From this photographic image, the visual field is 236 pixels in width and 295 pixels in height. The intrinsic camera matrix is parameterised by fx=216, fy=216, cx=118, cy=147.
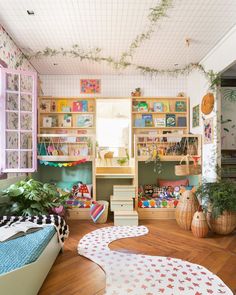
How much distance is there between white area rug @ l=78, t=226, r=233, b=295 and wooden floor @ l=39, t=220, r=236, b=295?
3.4 inches

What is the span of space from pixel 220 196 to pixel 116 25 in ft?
8.20

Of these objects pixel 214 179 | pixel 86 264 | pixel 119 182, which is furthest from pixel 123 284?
pixel 119 182

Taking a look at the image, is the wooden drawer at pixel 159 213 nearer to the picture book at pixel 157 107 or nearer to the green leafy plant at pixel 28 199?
the green leafy plant at pixel 28 199

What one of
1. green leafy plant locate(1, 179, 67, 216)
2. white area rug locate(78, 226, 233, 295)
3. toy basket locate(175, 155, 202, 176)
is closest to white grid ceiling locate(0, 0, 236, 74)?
toy basket locate(175, 155, 202, 176)

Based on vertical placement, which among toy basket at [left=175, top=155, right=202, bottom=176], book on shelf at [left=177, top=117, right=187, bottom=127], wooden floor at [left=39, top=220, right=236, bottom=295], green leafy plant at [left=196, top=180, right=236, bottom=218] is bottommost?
wooden floor at [left=39, top=220, right=236, bottom=295]

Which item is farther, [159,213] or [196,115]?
[196,115]

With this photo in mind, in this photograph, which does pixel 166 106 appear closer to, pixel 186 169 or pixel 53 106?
pixel 186 169

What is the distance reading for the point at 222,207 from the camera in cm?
276

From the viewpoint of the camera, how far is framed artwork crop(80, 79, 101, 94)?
4.20 metres

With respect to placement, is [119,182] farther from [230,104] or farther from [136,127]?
[230,104]

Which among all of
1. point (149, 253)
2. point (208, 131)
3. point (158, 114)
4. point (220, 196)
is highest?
point (158, 114)

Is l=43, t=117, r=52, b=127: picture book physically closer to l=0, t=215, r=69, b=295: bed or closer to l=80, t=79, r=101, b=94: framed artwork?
l=80, t=79, r=101, b=94: framed artwork

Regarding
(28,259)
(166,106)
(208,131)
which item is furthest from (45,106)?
(28,259)

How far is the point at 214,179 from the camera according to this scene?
3.21 meters
